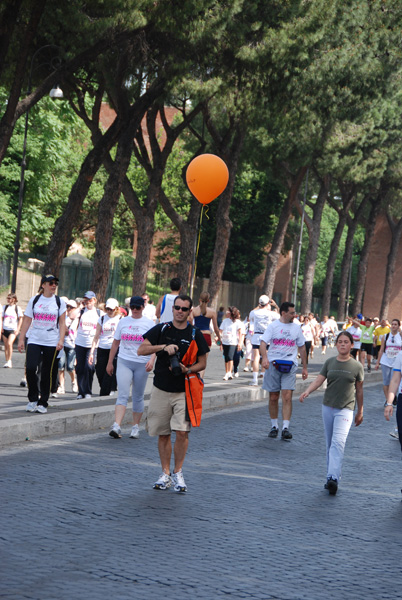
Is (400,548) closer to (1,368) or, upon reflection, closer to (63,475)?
(63,475)

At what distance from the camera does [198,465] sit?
1031cm

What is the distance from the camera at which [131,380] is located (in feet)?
39.0

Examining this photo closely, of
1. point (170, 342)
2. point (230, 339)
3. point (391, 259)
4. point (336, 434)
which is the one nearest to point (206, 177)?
point (230, 339)

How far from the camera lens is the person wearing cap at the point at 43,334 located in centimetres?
1238

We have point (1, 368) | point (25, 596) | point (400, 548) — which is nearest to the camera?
point (25, 596)

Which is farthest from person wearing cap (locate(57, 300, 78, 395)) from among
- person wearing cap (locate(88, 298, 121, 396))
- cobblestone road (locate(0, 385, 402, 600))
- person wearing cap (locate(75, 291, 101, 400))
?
cobblestone road (locate(0, 385, 402, 600))

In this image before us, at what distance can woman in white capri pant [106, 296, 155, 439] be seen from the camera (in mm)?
11664

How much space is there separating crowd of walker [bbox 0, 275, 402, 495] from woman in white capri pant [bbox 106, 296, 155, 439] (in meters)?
0.01

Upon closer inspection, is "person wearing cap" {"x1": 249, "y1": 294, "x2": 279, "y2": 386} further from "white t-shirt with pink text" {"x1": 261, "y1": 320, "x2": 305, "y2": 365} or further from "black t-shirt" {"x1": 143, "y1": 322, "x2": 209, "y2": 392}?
"black t-shirt" {"x1": 143, "y1": 322, "x2": 209, "y2": 392}

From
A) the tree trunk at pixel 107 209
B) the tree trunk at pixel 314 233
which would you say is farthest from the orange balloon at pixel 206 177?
the tree trunk at pixel 314 233

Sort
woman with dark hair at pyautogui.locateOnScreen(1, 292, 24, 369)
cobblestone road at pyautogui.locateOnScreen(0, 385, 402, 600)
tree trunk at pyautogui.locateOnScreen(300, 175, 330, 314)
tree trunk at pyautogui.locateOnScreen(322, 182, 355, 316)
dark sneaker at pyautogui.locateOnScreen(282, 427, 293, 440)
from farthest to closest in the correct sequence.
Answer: tree trunk at pyautogui.locateOnScreen(322, 182, 355, 316), tree trunk at pyautogui.locateOnScreen(300, 175, 330, 314), woman with dark hair at pyautogui.locateOnScreen(1, 292, 24, 369), dark sneaker at pyautogui.locateOnScreen(282, 427, 293, 440), cobblestone road at pyautogui.locateOnScreen(0, 385, 402, 600)

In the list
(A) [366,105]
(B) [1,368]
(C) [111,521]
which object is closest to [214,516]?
(C) [111,521]

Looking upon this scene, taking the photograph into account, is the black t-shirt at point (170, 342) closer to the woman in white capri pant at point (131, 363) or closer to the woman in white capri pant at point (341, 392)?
the woman in white capri pant at point (341, 392)

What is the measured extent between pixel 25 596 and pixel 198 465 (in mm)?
5229
